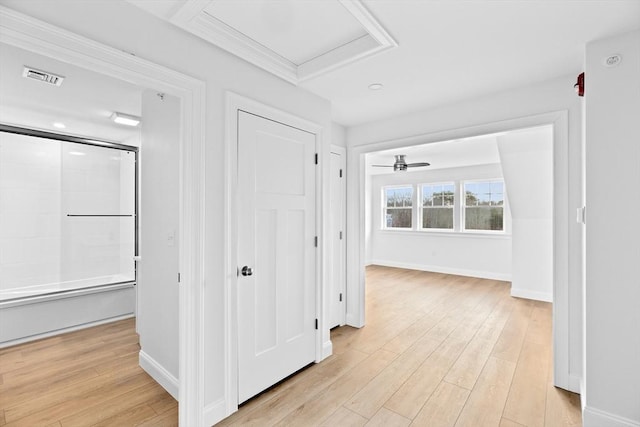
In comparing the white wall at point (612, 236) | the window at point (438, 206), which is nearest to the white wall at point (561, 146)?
the white wall at point (612, 236)

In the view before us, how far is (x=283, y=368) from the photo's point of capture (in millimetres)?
2434

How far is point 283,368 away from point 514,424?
63.3 inches

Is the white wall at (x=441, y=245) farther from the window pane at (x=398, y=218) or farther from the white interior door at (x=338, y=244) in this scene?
the white interior door at (x=338, y=244)

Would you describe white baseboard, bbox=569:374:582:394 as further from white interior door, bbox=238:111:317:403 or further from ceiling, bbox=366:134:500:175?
ceiling, bbox=366:134:500:175

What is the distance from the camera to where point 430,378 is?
2.49 m

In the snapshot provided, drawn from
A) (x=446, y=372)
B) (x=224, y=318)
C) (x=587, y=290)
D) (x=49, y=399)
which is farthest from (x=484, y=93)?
(x=49, y=399)

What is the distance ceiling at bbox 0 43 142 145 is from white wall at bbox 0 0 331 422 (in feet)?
3.18

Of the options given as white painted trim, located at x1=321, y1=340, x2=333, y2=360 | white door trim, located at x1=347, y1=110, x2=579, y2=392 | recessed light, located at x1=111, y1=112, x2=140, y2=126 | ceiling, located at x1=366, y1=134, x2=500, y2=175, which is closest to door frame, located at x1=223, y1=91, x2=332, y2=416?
white painted trim, located at x1=321, y1=340, x2=333, y2=360

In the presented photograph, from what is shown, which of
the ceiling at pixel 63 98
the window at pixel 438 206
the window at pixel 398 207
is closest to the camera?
the ceiling at pixel 63 98

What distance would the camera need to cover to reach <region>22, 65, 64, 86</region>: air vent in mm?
2146

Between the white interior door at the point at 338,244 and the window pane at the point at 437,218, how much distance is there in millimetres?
4258

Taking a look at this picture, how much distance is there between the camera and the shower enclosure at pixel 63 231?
3285 millimetres

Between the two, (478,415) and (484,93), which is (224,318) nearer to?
(478,415)

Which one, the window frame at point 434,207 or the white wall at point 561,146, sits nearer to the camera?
the white wall at point 561,146
